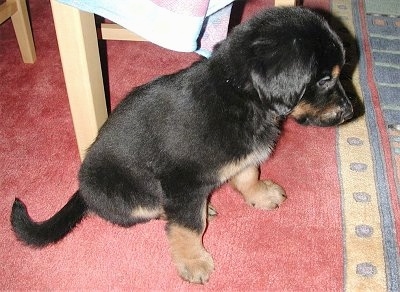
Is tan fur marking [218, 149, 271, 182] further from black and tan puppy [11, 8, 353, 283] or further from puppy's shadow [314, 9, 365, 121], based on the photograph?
puppy's shadow [314, 9, 365, 121]

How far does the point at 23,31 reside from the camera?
2904 millimetres

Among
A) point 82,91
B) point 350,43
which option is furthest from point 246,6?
point 82,91

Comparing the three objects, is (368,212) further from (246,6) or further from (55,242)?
(246,6)

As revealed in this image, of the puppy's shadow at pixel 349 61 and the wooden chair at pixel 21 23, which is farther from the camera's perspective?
the wooden chair at pixel 21 23

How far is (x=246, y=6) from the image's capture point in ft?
11.6

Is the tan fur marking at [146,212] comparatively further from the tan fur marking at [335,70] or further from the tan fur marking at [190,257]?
the tan fur marking at [335,70]

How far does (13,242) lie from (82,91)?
2.31ft

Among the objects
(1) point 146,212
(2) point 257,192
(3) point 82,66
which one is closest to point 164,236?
(1) point 146,212

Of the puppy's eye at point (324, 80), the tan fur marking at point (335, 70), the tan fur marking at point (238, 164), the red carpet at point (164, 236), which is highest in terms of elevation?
the tan fur marking at point (335, 70)

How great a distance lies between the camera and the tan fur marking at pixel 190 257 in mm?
1770

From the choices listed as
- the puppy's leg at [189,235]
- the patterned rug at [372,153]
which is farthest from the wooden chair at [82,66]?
the patterned rug at [372,153]

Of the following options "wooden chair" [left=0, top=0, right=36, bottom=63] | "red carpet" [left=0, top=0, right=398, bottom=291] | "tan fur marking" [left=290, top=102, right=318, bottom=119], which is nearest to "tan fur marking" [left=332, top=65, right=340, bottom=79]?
"tan fur marking" [left=290, top=102, right=318, bottom=119]

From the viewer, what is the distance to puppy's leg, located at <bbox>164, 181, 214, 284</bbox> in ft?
5.51

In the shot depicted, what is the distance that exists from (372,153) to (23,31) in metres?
2.20
